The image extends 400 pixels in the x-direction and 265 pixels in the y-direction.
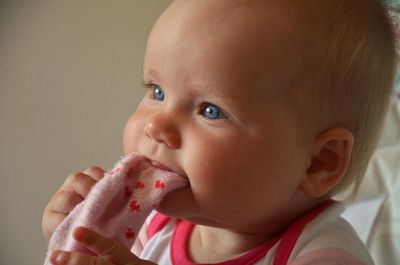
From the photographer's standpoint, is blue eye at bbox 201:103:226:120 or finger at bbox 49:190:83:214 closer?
blue eye at bbox 201:103:226:120

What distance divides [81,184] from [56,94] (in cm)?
50

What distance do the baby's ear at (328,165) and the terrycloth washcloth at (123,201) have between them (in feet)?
0.51

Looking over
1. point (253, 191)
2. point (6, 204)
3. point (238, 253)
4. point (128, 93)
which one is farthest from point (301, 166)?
point (6, 204)

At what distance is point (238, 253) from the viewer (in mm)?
696

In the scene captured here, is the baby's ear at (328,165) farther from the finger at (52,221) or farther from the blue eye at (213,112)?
the finger at (52,221)

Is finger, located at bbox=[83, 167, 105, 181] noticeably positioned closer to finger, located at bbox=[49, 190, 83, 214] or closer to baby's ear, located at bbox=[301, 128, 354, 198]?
finger, located at bbox=[49, 190, 83, 214]

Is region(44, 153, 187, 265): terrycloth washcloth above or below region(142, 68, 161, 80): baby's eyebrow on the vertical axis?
below

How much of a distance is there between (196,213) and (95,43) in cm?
66

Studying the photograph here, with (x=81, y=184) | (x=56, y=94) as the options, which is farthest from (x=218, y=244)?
(x=56, y=94)

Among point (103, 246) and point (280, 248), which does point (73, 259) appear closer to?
point (103, 246)

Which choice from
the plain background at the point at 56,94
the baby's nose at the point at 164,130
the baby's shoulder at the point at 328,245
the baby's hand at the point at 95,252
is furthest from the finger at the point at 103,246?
the plain background at the point at 56,94

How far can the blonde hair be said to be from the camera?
56cm

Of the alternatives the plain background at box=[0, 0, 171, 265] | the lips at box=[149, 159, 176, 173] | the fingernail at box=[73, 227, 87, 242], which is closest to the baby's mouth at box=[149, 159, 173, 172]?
the lips at box=[149, 159, 176, 173]

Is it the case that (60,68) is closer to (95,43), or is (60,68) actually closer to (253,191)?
(95,43)
